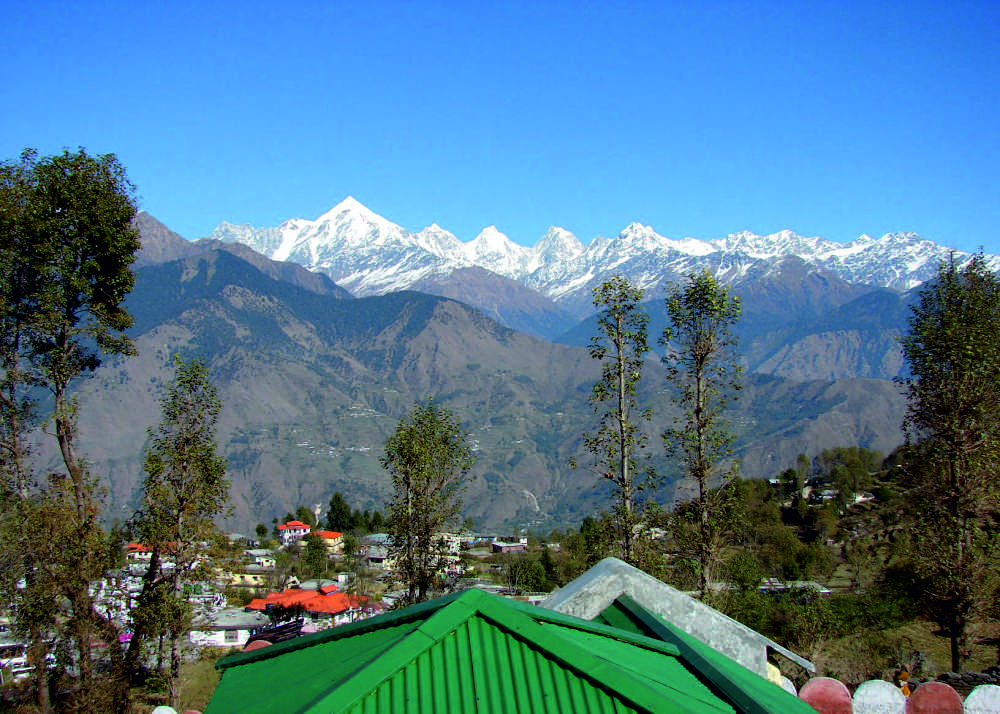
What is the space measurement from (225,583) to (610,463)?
1161 centimetres

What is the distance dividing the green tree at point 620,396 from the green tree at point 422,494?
5.68 metres

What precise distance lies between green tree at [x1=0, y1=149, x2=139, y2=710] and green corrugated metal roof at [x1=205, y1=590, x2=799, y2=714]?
1307 cm

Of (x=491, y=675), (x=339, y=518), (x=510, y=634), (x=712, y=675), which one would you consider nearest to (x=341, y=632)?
(x=510, y=634)

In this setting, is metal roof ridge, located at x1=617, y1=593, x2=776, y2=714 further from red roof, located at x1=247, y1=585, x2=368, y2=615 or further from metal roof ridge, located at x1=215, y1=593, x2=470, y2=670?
red roof, located at x1=247, y1=585, x2=368, y2=615

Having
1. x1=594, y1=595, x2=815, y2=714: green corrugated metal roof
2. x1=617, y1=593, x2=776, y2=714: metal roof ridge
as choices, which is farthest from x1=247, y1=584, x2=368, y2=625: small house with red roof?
x1=617, y1=593, x2=776, y2=714: metal roof ridge

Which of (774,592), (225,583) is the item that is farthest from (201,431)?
(774,592)

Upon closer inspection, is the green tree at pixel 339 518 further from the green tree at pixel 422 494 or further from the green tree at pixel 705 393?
the green tree at pixel 705 393

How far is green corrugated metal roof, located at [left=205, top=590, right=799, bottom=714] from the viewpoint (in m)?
6.18

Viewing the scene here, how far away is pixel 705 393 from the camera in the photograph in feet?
81.0

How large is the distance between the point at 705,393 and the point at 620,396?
2.77 m

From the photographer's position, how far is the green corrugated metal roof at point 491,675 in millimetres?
6176

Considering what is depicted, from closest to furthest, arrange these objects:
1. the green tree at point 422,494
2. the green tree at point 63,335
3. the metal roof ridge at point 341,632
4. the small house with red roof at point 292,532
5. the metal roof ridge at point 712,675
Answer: the metal roof ridge at point 712,675 → the metal roof ridge at point 341,632 → the green tree at point 63,335 → the green tree at point 422,494 → the small house with red roof at point 292,532

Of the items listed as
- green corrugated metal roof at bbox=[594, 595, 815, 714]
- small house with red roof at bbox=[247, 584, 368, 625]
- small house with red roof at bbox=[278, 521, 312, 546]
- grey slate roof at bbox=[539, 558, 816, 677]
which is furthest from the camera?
small house with red roof at bbox=[278, 521, 312, 546]

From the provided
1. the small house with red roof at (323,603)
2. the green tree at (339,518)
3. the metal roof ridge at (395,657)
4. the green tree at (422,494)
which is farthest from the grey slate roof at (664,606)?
the green tree at (339,518)
